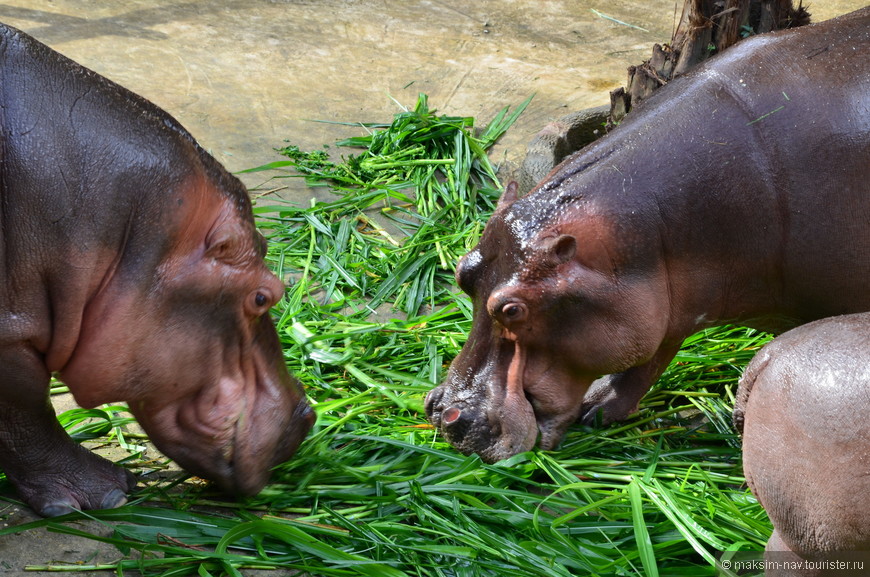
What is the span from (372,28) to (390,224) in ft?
11.5

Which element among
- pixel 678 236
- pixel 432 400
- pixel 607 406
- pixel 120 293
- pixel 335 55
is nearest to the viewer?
pixel 120 293

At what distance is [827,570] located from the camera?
86.9 inches

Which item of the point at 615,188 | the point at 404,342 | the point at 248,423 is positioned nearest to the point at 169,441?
the point at 248,423

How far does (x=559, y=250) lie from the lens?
337 cm

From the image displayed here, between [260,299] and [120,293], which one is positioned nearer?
[120,293]

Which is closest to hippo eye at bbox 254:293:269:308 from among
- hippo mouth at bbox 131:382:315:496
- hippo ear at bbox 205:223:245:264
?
hippo ear at bbox 205:223:245:264

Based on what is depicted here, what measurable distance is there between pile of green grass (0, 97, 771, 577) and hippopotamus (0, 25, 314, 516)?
207mm

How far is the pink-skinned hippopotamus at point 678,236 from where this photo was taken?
3379 mm

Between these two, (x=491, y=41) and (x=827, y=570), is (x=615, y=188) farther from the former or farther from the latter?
(x=491, y=41)

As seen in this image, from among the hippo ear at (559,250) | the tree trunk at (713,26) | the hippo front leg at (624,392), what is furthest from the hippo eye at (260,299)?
the tree trunk at (713,26)

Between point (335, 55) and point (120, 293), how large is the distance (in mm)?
5198

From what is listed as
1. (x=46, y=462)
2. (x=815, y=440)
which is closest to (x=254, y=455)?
(x=46, y=462)

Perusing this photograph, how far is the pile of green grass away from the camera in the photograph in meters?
3.10

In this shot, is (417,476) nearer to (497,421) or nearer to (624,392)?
(497,421)
